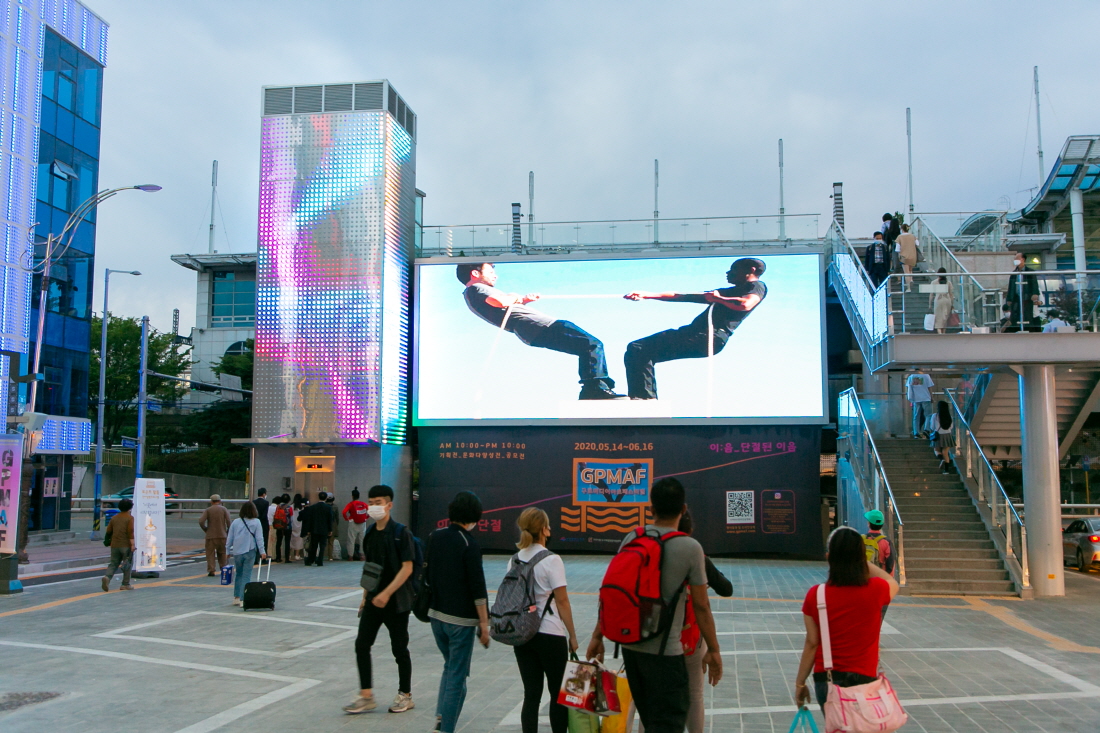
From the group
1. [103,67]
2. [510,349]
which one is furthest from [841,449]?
[103,67]

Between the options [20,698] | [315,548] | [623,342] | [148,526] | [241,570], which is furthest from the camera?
[623,342]

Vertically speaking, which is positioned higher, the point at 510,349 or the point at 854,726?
the point at 510,349

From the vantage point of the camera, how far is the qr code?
20.4m

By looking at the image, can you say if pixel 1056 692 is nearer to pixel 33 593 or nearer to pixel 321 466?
pixel 33 593

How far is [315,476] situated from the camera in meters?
21.5

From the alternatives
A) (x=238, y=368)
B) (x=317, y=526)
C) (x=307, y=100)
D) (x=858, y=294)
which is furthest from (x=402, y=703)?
(x=238, y=368)

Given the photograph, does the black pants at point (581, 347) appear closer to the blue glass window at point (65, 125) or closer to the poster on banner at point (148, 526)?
the poster on banner at point (148, 526)

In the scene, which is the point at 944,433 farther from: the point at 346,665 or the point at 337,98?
the point at 337,98

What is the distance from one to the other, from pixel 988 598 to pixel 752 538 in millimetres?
6394

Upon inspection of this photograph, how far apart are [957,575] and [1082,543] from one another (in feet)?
20.4

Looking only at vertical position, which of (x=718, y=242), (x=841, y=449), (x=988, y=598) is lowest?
Answer: (x=988, y=598)

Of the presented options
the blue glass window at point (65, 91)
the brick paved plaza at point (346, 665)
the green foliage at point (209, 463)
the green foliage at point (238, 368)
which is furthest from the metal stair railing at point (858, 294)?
the green foliage at point (209, 463)

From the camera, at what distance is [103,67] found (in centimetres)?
2941

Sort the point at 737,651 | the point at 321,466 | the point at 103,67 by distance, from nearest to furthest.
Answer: the point at 737,651
the point at 321,466
the point at 103,67
